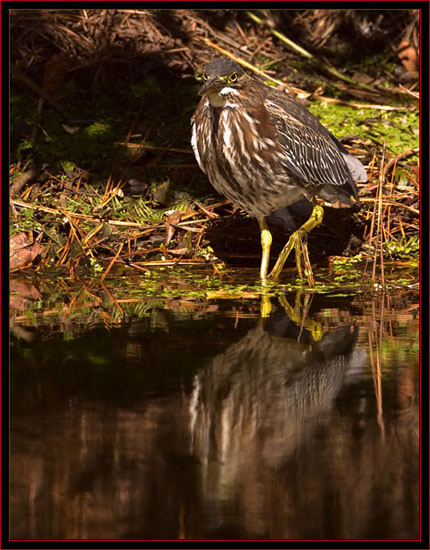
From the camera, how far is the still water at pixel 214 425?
9.03 ft

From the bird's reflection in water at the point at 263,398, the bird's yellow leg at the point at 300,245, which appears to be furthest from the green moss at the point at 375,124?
the bird's reflection in water at the point at 263,398

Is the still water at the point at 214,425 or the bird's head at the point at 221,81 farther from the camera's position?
the bird's head at the point at 221,81

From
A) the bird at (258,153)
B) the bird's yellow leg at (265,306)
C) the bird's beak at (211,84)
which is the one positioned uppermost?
the bird's beak at (211,84)

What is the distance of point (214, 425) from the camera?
11.4 ft

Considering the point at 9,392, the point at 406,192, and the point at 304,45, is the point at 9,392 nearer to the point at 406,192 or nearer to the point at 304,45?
the point at 406,192

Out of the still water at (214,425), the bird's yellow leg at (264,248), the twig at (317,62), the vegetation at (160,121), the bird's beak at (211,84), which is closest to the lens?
the still water at (214,425)

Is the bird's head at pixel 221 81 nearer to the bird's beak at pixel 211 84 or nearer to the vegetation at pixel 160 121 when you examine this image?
the bird's beak at pixel 211 84

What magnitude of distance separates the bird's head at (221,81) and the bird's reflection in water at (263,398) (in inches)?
68.0

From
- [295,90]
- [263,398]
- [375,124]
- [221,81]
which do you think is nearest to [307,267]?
[221,81]

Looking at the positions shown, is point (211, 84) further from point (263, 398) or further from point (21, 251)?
point (263, 398)

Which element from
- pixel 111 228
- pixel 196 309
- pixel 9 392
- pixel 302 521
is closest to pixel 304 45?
pixel 111 228

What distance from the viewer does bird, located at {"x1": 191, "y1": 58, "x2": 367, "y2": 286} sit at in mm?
6191

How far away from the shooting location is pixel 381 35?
10.1 metres

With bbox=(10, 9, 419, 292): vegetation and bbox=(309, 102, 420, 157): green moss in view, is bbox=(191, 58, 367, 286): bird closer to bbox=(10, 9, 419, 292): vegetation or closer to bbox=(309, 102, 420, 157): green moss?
bbox=(10, 9, 419, 292): vegetation
